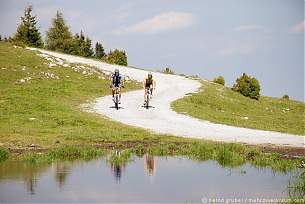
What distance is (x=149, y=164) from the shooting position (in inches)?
644

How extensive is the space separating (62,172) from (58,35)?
7569 cm

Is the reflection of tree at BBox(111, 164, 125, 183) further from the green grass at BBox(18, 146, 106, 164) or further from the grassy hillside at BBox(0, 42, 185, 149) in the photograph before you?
the grassy hillside at BBox(0, 42, 185, 149)

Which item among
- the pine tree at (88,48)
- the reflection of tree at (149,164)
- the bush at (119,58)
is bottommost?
the reflection of tree at (149,164)

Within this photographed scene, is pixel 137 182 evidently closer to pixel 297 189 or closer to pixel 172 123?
pixel 297 189

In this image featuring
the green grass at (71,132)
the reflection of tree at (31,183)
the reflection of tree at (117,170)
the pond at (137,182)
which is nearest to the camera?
the pond at (137,182)

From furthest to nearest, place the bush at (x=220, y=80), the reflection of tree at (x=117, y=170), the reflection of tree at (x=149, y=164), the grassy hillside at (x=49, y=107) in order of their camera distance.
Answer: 1. the bush at (x=220, y=80)
2. the grassy hillside at (x=49, y=107)
3. the reflection of tree at (x=149, y=164)
4. the reflection of tree at (x=117, y=170)

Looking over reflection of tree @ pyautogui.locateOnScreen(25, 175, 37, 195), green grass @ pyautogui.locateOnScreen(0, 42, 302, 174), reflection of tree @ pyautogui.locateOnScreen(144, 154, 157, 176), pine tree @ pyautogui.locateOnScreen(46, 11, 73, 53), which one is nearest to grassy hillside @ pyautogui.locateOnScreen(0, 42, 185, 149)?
green grass @ pyautogui.locateOnScreen(0, 42, 302, 174)

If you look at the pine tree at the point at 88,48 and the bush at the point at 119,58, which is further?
the pine tree at the point at 88,48

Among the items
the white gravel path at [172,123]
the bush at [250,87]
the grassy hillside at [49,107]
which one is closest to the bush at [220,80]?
the bush at [250,87]

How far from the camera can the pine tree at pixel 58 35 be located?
86750 mm

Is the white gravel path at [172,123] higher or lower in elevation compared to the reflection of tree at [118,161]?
higher

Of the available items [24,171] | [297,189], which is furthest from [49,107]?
[297,189]

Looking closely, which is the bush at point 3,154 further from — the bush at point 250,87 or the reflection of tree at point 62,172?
the bush at point 250,87

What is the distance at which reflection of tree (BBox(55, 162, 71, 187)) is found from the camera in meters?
13.9
